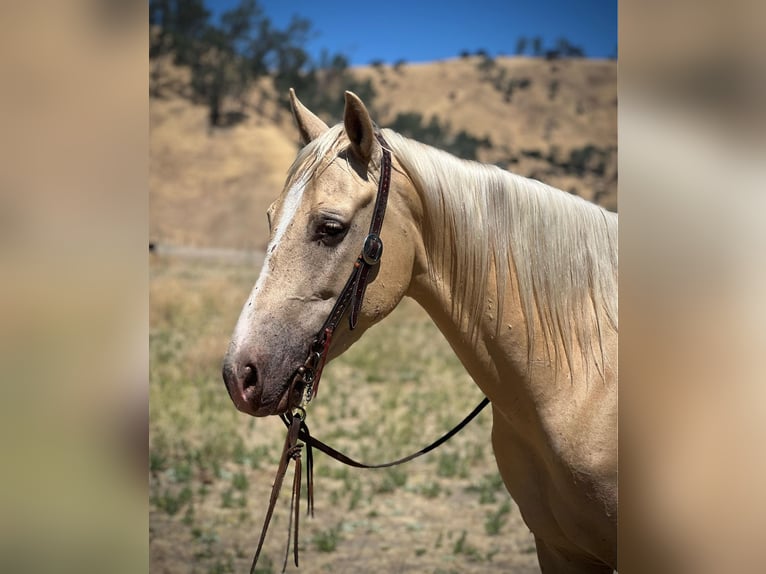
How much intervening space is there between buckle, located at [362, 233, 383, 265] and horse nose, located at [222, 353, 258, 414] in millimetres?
392

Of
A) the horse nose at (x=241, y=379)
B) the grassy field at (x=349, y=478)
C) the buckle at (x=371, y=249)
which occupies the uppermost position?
the buckle at (x=371, y=249)

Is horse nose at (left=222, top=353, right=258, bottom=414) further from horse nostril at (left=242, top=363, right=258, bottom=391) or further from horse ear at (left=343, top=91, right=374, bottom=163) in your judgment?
horse ear at (left=343, top=91, right=374, bottom=163)

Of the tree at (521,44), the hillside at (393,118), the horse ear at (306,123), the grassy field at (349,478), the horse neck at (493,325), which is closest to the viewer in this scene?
the horse neck at (493,325)

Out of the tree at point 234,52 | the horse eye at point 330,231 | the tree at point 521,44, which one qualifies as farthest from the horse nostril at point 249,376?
the tree at point 521,44

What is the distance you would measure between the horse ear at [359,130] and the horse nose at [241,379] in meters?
0.61

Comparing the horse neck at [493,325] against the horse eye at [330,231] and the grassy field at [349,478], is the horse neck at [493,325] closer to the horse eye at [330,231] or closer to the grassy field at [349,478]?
the horse eye at [330,231]

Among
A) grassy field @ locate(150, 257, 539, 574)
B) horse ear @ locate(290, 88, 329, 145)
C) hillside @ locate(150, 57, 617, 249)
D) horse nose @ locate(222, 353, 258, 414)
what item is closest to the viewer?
horse nose @ locate(222, 353, 258, 414)

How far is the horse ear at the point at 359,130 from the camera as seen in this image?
1.78 m

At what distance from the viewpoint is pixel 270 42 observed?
29031 millimetres

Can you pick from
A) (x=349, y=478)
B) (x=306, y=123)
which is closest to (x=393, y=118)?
(x=349, y=478)

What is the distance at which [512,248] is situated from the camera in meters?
1.95

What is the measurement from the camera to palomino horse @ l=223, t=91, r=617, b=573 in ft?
5.89

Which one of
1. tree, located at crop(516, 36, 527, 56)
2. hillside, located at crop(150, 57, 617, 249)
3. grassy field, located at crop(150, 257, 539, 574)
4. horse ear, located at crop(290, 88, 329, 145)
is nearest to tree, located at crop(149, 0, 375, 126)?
hillside, located at crop(150, 57, 617, 249)
